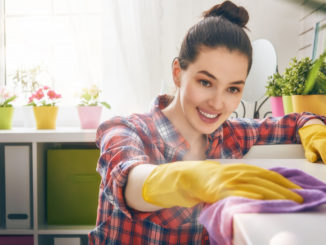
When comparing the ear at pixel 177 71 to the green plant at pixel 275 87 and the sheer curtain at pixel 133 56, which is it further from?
the sheer curtain at pixel 133 56

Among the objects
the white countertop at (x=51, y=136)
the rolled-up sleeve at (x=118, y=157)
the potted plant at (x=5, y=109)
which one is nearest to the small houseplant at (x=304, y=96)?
the rolled-up sleeve at (x=118, y=157)

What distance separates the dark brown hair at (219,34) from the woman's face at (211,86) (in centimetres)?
2

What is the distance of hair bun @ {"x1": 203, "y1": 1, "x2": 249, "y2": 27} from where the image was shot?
111cm

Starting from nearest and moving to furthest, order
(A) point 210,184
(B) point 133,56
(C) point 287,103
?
(A) point 210,184
(C) point 287,103
(B) point 133,56

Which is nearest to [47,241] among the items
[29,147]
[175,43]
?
[29,147]

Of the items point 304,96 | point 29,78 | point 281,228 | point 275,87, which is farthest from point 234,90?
point 29,78

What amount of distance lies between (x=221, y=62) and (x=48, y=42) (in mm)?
1579

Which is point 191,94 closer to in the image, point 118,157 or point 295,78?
point 118,157

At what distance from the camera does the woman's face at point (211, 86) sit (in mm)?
1009

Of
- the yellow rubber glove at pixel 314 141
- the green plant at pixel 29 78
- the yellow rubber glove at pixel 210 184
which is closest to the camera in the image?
the yellow rubber glove at pixel 210 184

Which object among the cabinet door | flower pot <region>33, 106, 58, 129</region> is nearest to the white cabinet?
the cabinet door

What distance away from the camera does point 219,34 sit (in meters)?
1.03

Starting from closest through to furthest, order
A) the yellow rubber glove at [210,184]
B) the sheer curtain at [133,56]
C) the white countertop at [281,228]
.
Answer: the white countertop at [281,228]
the yellow rubber glove at [210,184]
the sheer curtain at [133,56]

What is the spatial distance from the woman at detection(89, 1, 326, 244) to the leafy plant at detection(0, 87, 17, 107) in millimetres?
1067
